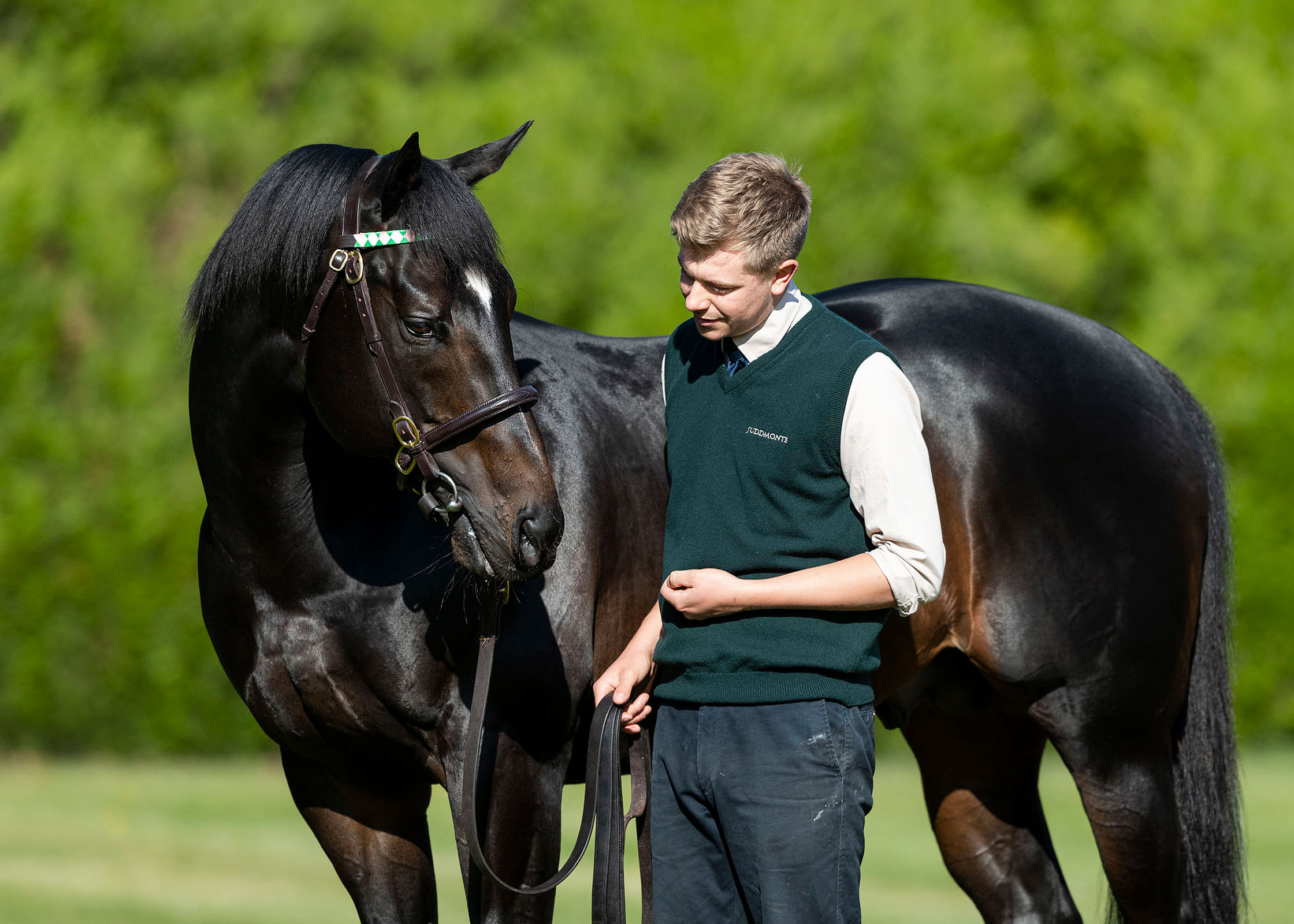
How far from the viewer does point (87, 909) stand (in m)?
6.41

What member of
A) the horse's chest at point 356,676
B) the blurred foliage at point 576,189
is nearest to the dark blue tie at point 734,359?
the horse's chest at point 356,676

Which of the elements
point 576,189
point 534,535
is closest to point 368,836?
point 534,535

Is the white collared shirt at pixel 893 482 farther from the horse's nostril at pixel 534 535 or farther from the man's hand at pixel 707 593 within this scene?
the horse's nostril at pixel 534 535

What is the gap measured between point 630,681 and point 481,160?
1275 mm

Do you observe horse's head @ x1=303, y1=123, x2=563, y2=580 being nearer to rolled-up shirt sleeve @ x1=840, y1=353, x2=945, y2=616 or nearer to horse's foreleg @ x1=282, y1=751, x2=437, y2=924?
rolled-up shirt sleeve @ x1=840, y1=353, x2=945, y2=616

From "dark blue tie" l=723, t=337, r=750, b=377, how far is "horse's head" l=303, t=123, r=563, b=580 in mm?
436

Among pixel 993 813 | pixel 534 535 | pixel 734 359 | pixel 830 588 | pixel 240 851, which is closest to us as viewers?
pixel 830 588

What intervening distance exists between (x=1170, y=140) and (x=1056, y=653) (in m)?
12.3

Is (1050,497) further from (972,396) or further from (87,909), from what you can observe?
(87,909)

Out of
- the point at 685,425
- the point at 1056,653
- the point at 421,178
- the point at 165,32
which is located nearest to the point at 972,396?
the point at 1056,653

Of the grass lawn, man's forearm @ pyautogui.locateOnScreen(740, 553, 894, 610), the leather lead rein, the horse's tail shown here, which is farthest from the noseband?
the grass lawn

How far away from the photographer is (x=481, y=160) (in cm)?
314

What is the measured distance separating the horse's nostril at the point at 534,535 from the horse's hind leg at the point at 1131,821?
178 centimetres

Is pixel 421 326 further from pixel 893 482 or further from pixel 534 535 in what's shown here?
pixel 893 482
